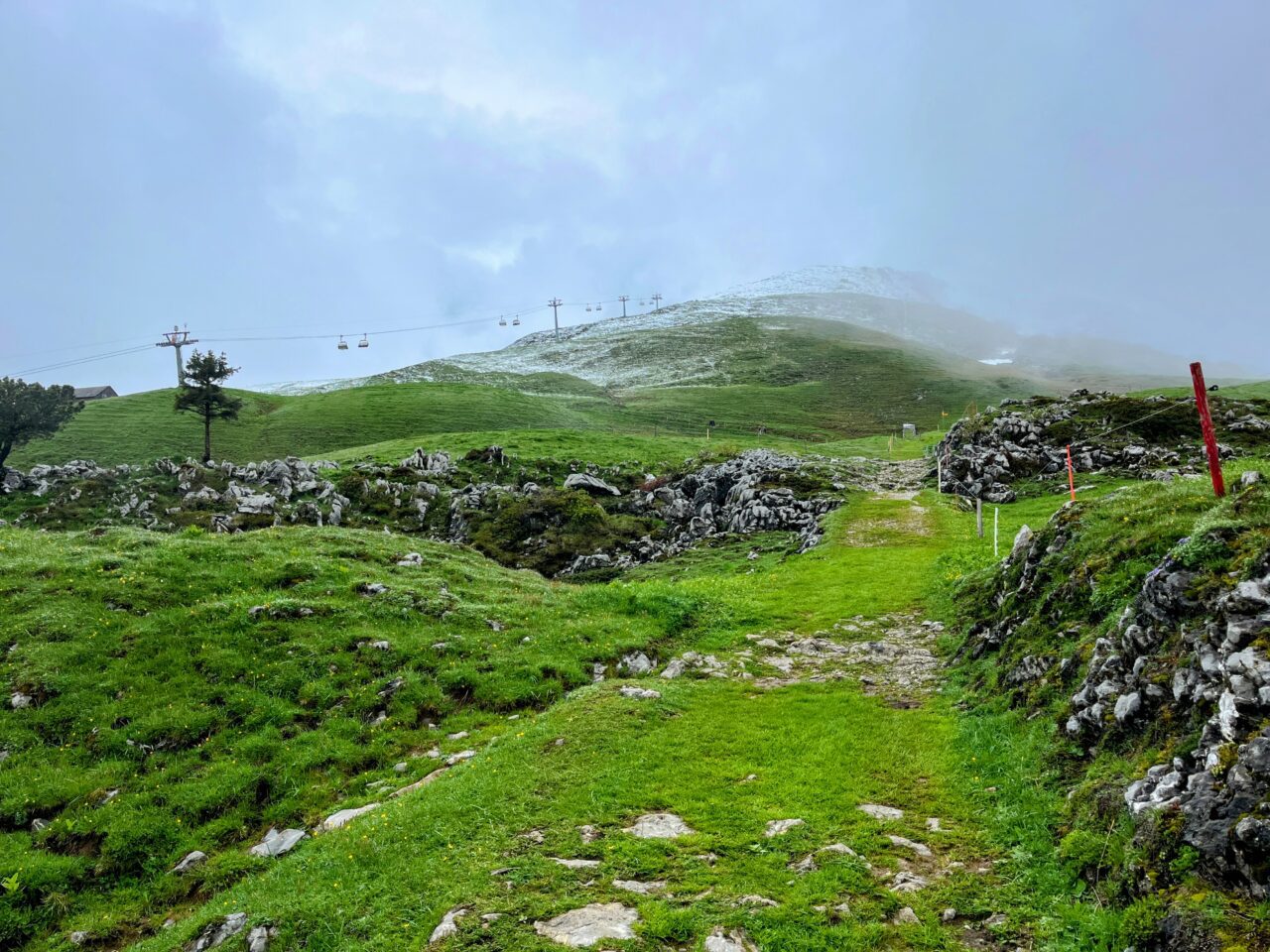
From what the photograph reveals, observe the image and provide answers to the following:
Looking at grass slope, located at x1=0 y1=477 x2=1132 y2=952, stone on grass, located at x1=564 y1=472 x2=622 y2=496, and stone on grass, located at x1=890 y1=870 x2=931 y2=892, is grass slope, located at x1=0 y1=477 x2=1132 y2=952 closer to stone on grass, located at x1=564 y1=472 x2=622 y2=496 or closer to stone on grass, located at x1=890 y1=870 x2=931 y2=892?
stone on grass, located at x1=890 y1=870 x2=931 y2=892

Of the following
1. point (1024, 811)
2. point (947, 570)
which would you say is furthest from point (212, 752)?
point (947, 570)

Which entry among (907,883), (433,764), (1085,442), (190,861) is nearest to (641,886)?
(907,883)

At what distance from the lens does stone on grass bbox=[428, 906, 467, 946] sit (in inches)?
341

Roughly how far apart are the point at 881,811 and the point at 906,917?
2.76 meters

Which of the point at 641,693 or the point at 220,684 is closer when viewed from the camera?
the point at 641,693

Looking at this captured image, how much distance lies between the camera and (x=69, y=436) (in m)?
79.8

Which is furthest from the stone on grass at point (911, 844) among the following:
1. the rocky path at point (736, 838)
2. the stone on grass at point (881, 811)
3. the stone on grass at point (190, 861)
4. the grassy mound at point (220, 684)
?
the stone on grass at point (190, 861)

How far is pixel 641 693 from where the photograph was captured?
1692 centimetres

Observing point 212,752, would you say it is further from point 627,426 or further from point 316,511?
point 627,426

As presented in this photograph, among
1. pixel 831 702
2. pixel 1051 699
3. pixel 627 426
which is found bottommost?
pixel 831 702

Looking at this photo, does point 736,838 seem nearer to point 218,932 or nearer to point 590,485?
point 218,932

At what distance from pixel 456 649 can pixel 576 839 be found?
10.4m

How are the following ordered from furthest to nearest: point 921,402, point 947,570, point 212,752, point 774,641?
1. point 921,402
2. point 947,570
3. point 774,641
4. point 212,752

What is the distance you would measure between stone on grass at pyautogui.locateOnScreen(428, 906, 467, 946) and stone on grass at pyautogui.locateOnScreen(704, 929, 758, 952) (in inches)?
132
